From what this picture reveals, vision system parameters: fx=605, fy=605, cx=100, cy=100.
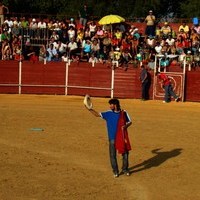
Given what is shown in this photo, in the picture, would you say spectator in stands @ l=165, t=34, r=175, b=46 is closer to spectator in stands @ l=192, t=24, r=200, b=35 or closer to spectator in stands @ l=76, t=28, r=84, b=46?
spectator in stands @ l=192, t=24, r=200, b=35

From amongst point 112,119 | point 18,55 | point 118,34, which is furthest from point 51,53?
point 112,119

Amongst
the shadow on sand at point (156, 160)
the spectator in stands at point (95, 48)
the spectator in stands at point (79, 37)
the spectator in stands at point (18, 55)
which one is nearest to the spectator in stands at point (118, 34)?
the spectator in stands at point (95, 48)

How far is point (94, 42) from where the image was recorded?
84.7ft

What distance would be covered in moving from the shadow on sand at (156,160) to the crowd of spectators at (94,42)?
11414 millimetres

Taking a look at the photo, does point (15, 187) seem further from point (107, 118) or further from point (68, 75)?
point (68, 75)

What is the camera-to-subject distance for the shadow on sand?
1128 centimetres

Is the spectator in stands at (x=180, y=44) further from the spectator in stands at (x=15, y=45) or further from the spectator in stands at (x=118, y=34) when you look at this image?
the spectator in stands at (x=15, y=45)

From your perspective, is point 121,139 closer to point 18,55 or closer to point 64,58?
point 64,58

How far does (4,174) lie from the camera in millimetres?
10555

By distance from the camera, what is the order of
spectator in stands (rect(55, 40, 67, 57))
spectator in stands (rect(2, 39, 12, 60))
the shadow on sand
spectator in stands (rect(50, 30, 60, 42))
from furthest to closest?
spectator in stands (rect(50, 30, 60, 42)) → spectator in stands (rect(55, 40, 67, 57)) → spectator in stands (rect(2, 39, 12, 60)) → the shadow on sand

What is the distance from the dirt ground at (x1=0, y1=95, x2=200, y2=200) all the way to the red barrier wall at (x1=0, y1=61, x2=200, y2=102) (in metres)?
4.24

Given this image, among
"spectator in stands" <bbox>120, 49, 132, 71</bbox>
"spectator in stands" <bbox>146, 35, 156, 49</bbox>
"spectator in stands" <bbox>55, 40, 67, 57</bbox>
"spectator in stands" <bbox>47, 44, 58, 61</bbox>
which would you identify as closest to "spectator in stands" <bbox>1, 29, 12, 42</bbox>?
"spectator in stands" <bbox>47, 44, 58, 61</bbox>

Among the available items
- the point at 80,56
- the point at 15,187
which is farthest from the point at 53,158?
the point at 80,56

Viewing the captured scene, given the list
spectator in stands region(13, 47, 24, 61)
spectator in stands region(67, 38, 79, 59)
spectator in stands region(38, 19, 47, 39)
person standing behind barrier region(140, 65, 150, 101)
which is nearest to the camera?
person standing behind barrier region(140, 65, 150, 101)
